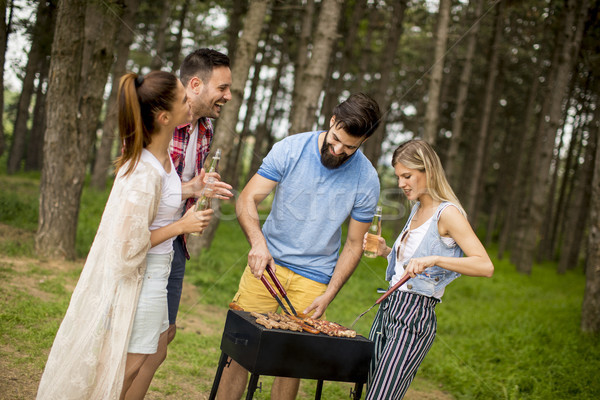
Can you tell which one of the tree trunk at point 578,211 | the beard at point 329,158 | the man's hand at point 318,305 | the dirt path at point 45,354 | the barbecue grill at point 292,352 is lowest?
the dirt path at point 45,354

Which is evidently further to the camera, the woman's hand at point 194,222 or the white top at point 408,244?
the white top at point 408,244

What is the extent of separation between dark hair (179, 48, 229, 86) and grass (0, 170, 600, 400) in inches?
101

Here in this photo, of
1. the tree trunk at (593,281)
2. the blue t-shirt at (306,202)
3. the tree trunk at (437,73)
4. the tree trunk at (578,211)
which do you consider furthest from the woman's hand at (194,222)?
the tree trunk at (578,211)

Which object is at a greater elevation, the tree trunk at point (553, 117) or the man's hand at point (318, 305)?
the tree trunk at point (553, 117)

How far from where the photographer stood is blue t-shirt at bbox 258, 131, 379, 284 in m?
3.80

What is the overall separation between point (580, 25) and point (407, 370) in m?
14.2

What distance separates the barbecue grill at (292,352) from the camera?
3031 millimetres

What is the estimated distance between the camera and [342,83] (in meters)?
15.8

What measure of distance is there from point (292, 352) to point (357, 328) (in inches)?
190

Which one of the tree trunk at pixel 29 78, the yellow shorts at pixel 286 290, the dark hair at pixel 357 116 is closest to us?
the dark hair at pixel 357 116

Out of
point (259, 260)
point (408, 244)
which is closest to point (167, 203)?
point (259, 260)

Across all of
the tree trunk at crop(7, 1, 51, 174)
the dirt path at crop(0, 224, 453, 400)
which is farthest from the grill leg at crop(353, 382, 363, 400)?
the tree trunk at crop(7, 1, 51, 174)

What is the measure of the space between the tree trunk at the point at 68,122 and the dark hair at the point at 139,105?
505 centimetres

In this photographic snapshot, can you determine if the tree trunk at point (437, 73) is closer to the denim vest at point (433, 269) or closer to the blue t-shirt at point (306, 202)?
the blue t-shirt at point (306, 202)
